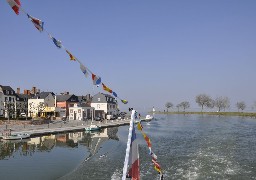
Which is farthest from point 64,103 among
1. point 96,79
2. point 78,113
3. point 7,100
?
point 96,79

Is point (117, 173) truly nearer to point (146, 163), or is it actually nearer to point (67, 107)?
point (146, 163)

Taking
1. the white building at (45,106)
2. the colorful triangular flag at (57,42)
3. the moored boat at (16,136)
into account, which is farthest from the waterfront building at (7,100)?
the colorful triangular flag at (57,42)

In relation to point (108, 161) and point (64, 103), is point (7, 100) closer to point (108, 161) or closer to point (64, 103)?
point (64, 103)

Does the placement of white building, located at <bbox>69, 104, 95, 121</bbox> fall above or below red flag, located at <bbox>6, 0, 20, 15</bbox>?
below

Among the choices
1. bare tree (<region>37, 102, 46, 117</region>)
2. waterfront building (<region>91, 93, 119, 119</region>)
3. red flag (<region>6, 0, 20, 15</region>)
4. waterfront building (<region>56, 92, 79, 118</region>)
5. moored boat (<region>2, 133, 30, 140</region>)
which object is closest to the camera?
red flag (<region>6, 0, 20, 15</region>)

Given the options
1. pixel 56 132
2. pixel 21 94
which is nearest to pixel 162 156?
pixel 56 132

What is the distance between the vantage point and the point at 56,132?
65.0 meters

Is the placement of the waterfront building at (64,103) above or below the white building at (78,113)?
above

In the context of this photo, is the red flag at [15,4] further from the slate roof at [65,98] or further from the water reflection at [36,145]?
the slate roof at [65,98]

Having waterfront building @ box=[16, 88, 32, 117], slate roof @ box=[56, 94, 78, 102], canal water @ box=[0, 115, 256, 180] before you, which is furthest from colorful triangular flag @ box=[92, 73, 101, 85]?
waterfront building @ box=[16, 88, 32, 117]

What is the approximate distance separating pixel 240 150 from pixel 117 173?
23.3 m

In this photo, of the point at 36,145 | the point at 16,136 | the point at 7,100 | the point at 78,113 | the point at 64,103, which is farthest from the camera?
the point at 64,103

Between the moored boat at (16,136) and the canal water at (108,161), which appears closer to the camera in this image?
the canal water at (108,161)

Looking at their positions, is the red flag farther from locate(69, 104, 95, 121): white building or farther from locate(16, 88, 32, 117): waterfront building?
locate(16, 88, 32, 117): waterfront building
